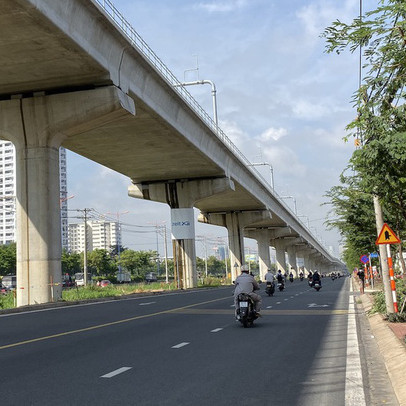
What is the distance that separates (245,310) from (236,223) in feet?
187

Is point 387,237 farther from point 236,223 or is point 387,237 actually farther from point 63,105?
point 236,223

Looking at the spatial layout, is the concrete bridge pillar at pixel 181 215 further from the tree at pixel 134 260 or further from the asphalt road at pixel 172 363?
the tree at pixel 134 260

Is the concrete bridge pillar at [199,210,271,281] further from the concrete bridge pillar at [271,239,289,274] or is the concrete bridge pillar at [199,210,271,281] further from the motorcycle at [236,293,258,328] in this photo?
the motorcycle at [236,293,258,328]

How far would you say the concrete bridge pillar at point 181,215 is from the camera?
47.4 m

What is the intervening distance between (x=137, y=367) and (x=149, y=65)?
19.8 m

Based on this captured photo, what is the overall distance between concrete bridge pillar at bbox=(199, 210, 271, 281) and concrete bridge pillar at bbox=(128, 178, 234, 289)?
20.0 meters

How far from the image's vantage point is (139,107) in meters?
26.6

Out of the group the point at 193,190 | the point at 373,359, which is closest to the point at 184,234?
the point at 193,190

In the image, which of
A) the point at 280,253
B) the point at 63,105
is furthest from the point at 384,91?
the point at 280,253

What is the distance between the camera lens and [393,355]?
8.16 metres

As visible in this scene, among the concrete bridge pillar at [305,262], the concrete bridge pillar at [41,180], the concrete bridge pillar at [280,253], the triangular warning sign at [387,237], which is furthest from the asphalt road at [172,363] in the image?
the concrete bridge pillar at [305,262]

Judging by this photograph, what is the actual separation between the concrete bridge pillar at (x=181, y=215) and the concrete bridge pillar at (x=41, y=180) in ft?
77.0

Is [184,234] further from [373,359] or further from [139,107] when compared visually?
[373,359]

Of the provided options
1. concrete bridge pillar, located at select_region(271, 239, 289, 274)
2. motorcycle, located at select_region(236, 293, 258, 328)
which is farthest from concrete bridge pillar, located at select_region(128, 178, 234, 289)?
concrete bridge pillar, located at select_region(271, 239, 289, 274)
